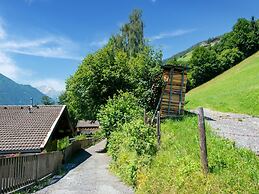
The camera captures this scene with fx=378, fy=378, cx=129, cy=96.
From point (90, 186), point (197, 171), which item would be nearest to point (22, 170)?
point (90, 186)

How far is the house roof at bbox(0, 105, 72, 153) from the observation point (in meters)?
23.5

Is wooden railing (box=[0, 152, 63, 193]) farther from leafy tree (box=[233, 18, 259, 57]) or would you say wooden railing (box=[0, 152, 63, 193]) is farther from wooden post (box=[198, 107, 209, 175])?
leafy tree (box=[233, 18, 259, 57])

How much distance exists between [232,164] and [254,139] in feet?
21.9

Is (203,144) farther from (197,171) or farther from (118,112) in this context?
(118,112)

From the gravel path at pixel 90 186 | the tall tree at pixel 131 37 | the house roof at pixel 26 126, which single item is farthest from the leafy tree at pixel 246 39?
the gravel path at pixel 90 186

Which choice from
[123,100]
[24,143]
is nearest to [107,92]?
[123,100]

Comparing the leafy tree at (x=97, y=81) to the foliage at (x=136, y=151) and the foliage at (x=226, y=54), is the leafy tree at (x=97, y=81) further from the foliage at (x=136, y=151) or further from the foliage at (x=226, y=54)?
the foliage at (x=226, y=54)

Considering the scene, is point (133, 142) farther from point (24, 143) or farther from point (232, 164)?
point (24, 143)

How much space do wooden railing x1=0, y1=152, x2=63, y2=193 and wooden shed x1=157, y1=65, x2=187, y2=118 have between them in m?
8.85

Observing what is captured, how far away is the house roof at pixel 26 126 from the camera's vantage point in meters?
23.5

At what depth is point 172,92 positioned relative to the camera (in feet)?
86.9

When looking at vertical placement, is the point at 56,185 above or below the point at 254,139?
below

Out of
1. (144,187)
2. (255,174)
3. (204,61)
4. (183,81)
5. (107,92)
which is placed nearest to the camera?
(255,174)

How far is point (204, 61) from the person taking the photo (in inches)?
2923
